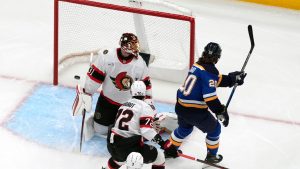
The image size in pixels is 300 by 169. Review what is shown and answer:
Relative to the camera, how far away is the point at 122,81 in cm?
388

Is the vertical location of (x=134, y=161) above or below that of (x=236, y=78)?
below

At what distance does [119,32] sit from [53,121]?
1.10m

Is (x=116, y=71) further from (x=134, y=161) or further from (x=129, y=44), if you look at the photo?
(x=134, y=161)

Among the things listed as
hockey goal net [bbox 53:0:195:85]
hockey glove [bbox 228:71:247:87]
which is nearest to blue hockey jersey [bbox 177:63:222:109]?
hockey glove [bbox 228:71:247:87]

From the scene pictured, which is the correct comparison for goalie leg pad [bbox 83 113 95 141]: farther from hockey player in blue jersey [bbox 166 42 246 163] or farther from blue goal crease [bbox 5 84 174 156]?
hockey player in blue jersey [bbox 166 42 246 163]

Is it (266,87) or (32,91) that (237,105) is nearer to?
(266,87)

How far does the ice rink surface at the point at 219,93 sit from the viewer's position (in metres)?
3.95

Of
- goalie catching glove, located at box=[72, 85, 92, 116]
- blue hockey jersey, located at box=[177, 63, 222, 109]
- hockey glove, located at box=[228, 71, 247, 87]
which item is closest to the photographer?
blue hockey jersey, located at box=[177, 63, 222, 109]

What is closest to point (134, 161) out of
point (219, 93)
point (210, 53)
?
point (210, 53)

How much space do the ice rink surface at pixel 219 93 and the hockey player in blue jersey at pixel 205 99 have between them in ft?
0.75

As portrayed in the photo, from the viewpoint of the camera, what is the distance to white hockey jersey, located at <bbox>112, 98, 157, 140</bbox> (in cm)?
328

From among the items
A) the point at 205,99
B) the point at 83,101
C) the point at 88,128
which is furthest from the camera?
the point at 88,128

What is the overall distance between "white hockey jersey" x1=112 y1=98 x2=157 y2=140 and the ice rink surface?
618 millimetres

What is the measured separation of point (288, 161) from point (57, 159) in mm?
1637
